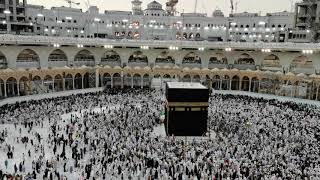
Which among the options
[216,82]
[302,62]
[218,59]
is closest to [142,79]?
[216,82]

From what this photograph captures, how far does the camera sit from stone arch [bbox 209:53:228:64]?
4378cm

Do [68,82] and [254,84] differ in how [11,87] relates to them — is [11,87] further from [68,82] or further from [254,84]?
[254,84]

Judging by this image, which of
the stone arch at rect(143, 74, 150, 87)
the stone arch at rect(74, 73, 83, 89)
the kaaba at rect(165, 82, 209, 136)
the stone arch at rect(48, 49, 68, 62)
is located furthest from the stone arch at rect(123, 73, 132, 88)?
the kaaba at rect(165, 82, 209, 136)

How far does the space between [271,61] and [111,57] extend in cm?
1960

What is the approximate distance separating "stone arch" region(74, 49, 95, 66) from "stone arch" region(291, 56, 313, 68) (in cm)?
2310

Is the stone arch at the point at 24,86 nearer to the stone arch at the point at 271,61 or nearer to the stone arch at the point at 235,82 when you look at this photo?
the stone arch at the point at 235,82

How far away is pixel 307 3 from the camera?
53.5 meters

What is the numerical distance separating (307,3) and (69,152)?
152 feet

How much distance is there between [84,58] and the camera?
4272cm

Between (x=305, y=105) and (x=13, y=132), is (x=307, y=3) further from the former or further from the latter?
(x=13, y=132)

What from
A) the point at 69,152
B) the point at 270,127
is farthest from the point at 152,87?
the point at 69,152

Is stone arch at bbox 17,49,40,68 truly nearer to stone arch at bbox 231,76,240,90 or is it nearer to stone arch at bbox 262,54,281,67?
stone arch at bbox 231,76,240,90

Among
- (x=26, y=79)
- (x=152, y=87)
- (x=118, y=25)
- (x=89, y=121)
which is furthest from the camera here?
(x=118, y=25)

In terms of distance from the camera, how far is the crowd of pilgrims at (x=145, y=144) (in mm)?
16656
